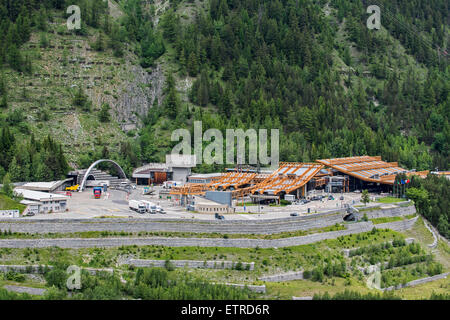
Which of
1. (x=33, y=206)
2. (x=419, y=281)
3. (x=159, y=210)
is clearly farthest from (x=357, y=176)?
(x=33, y=206)

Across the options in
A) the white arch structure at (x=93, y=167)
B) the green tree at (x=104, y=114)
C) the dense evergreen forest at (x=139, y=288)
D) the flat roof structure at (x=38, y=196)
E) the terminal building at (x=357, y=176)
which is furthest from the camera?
the green tree at (x=104, y=114)

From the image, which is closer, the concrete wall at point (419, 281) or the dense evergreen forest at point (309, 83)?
the concrete wall at point (419, 281)

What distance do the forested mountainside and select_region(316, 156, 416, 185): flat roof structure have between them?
24.1 ft

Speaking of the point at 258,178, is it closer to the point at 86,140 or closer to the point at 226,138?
the point at 226,138

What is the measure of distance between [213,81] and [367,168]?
48.0m

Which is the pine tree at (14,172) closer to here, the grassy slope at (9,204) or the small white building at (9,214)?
the grassy slope at (9,204)

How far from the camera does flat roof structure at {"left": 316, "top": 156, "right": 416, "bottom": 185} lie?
96938mm

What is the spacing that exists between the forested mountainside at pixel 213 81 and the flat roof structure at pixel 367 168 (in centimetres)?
734

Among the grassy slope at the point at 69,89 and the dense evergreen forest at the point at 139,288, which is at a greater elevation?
the grassy slope at the point at 69,89

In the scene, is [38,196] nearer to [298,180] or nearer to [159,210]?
[159,210]

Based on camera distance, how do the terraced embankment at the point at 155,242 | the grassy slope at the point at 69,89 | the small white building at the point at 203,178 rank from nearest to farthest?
the terraced embankment at the point at 155,242 < the small white building at the point at 203,178 < the grassy slope at the point at 69,89

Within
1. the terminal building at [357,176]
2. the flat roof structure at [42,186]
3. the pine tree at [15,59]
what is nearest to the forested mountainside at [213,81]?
the pine tree at [15,59]

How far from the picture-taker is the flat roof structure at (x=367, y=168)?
9694cm
